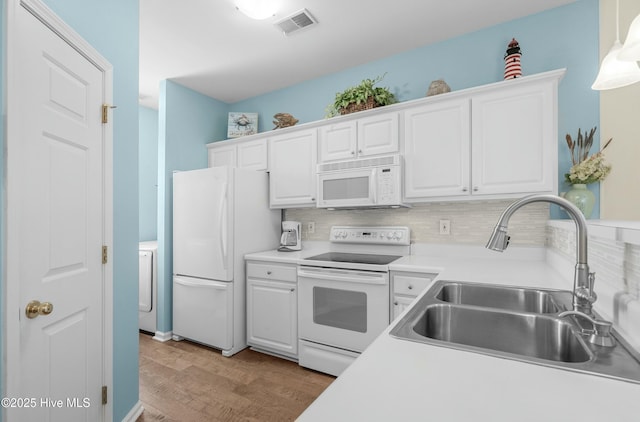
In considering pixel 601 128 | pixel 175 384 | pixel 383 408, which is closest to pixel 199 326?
pixel 175 384

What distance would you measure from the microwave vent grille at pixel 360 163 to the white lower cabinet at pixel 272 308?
2.95 ft

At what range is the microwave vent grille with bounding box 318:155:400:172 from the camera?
2389mm

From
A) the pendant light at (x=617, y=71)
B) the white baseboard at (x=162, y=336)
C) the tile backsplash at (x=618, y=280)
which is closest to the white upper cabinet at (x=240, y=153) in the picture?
the white baseboard at (x=162, y=336)

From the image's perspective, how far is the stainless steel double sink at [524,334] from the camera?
0.68 m

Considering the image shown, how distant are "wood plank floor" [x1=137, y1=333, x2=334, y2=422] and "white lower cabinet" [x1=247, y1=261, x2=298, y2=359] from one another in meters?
0.14

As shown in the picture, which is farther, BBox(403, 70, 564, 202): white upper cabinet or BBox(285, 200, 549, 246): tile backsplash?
BBox(285, 200, 549, 246): tile backsplash

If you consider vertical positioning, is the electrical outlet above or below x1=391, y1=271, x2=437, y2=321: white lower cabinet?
above

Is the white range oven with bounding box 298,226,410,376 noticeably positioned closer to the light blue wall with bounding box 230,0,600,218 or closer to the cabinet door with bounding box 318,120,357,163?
the cabinet door with bounding box 318,120,357,163

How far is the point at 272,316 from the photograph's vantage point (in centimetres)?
267

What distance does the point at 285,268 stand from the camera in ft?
8.57

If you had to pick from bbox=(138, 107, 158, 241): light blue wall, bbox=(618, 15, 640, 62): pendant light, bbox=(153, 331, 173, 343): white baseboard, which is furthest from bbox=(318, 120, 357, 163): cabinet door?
bbox=(138, 107, 158, 241): light blue wall

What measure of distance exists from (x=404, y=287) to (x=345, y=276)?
17.0 inches

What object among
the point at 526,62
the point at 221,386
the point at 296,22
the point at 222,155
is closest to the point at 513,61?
the point at 526,62

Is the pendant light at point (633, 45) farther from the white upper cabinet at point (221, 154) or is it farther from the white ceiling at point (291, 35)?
the white upper cabinet at point (221, 154)
